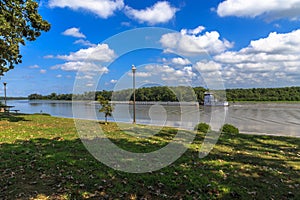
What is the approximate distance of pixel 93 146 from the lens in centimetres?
718

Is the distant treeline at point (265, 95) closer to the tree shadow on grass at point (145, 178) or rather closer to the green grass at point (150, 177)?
the green grass at point (150, 177)

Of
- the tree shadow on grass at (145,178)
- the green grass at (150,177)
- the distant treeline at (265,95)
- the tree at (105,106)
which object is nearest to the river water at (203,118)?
the tree at (105,106)

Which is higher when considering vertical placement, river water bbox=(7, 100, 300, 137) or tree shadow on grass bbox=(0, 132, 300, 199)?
tree shadow on grass bbox=(0, 132, 300, 199)

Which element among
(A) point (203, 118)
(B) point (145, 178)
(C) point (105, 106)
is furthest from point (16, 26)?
(A) point (203, 118)

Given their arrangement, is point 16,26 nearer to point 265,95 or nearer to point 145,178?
point 145,178

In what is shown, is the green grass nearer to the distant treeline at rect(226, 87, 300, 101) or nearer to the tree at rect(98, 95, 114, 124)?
the tree at rect(98, 95, 114, 124)

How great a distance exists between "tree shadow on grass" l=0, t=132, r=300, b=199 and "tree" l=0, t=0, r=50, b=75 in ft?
30.1

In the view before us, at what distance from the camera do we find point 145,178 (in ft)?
14.7

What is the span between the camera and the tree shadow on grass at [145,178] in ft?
12.5

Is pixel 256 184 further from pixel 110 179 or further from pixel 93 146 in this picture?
pixel 93 146

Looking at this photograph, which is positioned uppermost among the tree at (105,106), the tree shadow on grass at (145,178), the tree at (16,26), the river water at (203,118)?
the tree at (16,26)

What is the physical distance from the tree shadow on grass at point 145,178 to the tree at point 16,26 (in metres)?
9.18

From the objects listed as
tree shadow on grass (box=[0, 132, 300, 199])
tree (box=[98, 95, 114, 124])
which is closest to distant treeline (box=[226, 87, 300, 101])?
tree (box=[98, 95, 114, 124])

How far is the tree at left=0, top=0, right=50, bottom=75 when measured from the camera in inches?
487
